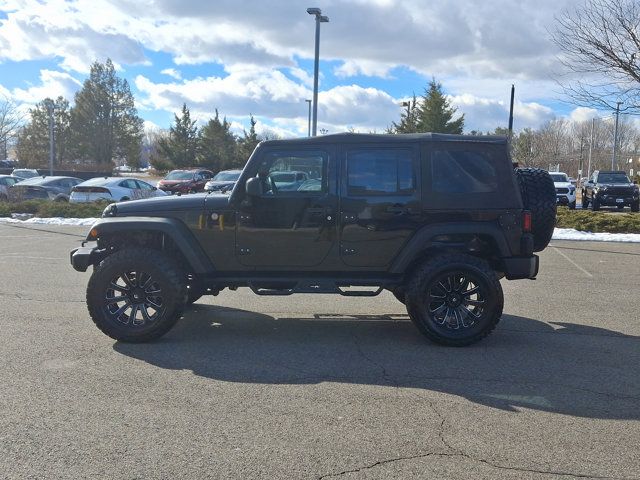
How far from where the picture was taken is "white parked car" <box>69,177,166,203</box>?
21922 mm

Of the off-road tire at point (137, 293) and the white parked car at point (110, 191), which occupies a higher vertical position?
the white parked car at point (110, 191)

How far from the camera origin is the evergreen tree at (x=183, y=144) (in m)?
54.8

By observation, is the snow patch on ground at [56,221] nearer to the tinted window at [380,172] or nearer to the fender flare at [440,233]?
the tinted window at [380,172]

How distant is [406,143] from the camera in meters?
6.08

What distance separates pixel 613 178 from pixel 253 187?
78.9 ft

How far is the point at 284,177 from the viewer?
6129 mm

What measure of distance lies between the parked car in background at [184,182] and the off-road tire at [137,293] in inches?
1022

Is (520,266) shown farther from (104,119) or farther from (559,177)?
(104,119)

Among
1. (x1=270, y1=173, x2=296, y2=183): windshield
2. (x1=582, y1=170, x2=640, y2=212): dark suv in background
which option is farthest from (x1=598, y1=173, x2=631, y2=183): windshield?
(x1=270, y1=173, x2=296, y2=183): windshield

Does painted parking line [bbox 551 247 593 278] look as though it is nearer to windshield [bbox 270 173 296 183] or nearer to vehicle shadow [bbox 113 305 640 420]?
vehicle shadow [bbox 113 305 640 420]

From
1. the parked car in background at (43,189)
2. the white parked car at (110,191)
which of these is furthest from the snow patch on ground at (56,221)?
the parked car in background at (43,189)

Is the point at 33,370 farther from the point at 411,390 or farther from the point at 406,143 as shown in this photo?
the point at 406,143

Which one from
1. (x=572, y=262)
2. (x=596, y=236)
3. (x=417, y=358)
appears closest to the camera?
(x=417, y=358)

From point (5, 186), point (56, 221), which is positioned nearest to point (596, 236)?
point (56, 221)
